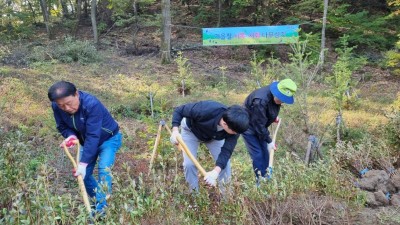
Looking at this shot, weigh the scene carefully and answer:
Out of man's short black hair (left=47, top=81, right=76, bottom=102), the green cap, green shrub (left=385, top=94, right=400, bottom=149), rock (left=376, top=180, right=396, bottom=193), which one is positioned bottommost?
rock (left=376, top=180, right=396, bottom=193)

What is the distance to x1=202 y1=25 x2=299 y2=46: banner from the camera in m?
11.7

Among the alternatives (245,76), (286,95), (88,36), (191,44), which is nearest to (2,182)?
(286,95)

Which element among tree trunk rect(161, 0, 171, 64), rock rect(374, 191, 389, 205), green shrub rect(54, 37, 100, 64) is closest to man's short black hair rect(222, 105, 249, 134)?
rock rect(374, 191, 389, 205)

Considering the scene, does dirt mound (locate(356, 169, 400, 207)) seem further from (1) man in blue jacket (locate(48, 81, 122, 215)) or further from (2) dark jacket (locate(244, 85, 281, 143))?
(1) man in blue jacket (locate(48, 81, 122, 215))

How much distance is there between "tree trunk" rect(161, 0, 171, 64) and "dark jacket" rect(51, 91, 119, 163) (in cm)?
1087

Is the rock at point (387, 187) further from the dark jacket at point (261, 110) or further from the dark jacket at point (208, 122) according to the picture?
the dark jacket at point (208, 122)

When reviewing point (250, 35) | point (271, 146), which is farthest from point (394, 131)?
point (250, 35)

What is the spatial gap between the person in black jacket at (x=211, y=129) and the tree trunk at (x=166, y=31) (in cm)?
1058

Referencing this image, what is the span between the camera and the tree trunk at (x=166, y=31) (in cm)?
1381

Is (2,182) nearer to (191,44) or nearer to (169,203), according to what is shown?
(169,203)

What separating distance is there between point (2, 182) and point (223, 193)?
1588mm

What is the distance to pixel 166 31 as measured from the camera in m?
14.1

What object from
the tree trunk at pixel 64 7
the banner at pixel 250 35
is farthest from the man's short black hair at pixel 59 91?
the tree trunk at pixel 64 7

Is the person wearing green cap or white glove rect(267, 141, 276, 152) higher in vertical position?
the person wearing green cap
